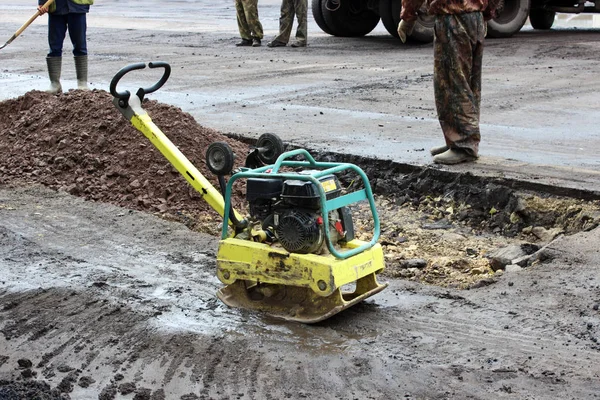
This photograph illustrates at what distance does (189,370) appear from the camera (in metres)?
4.08

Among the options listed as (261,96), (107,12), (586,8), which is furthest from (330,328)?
(107,12)

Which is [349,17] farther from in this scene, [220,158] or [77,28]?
[220,158]

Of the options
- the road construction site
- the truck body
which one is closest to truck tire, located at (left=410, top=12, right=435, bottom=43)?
the truck body

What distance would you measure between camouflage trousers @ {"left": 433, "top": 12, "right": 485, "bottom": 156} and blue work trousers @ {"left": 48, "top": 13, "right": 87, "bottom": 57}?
4.87 metres

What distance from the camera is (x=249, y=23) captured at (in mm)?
16281

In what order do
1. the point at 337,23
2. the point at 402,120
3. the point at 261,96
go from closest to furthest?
the point at 402,120 < the point at 261,96 < the point at 337,23

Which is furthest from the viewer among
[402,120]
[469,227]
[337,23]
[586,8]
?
[337,23]

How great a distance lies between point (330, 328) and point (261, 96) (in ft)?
22.0

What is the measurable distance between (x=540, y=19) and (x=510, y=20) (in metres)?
2.17

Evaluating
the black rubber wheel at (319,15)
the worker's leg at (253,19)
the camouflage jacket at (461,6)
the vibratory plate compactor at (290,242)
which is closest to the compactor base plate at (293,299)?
the vibratory plate compactor at (290,242)

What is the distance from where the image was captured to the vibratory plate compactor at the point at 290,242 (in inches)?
166

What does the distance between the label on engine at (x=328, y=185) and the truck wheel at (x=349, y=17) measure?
13.1 metres

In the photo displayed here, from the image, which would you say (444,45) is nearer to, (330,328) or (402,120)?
(402,120)

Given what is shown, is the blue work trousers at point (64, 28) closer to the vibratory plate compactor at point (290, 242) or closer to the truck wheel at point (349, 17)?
the vibratory plate compactor at point (290, 242)
